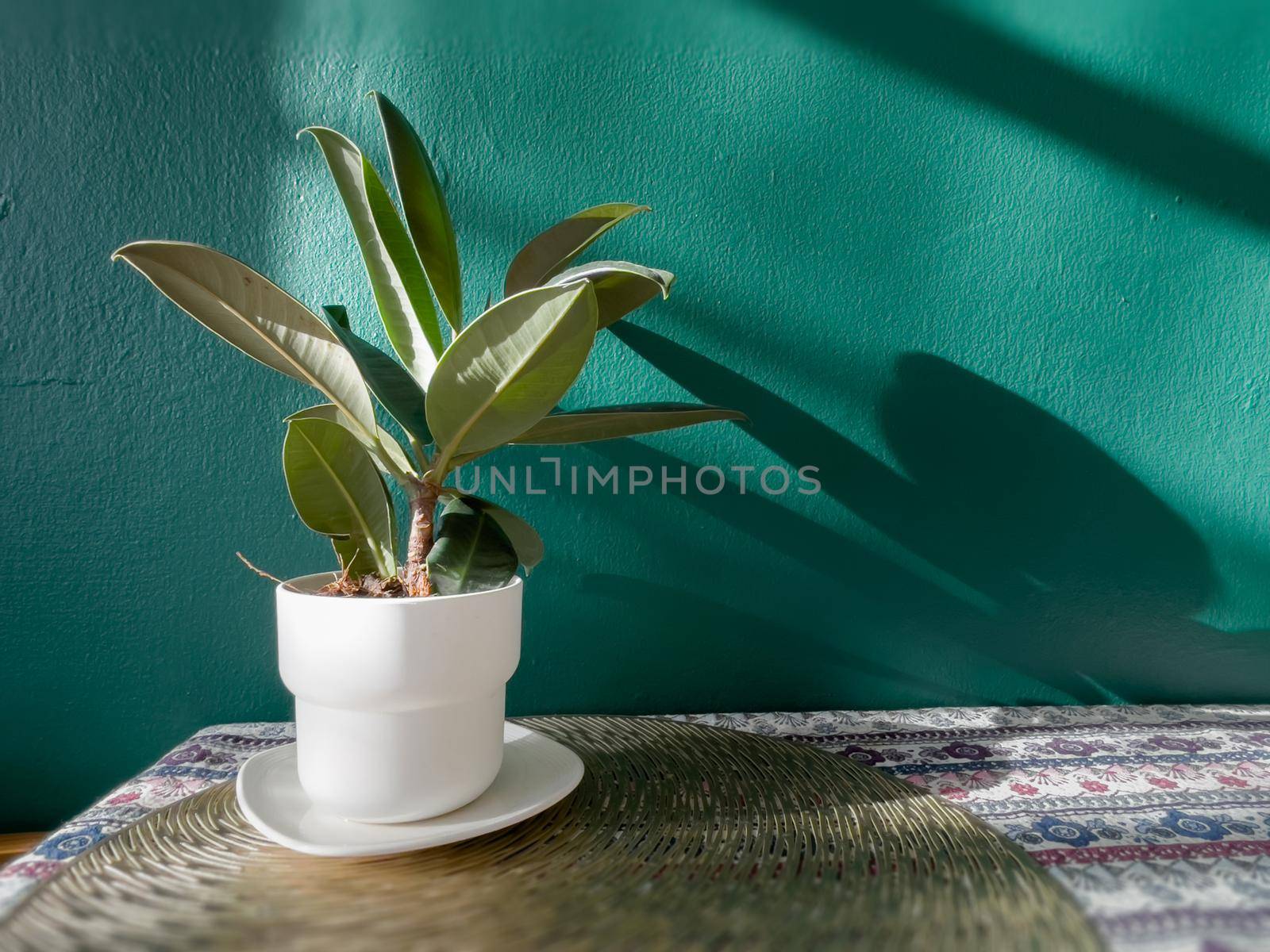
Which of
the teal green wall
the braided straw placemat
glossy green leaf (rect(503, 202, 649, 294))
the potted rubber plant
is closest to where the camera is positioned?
the braided straw placemat

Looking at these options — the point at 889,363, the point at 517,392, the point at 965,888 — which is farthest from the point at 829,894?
the point at 889,363

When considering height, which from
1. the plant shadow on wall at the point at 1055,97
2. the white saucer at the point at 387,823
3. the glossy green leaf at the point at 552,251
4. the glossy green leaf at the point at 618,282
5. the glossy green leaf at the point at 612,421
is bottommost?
the white saucer at the point at 387,823

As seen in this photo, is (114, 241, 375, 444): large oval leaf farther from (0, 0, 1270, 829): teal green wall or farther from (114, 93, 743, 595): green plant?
(0, 0, 1270, 829): teal green wall

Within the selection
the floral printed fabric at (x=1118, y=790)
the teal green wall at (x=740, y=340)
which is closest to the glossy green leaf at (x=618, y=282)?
the teal green wall at (x=740, y=340)

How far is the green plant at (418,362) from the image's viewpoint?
646mm

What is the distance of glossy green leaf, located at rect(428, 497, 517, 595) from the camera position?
0.73 meters

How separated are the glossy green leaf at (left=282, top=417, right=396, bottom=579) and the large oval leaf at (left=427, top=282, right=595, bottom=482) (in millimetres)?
102

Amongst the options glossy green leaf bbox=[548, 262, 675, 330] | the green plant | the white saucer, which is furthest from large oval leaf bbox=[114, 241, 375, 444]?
the white saucer

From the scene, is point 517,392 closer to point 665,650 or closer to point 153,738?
point 665,650

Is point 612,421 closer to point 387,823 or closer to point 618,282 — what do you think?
point 618,282

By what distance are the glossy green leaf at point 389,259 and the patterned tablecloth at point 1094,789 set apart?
533 millimetres

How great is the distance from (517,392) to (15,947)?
20.1 inches

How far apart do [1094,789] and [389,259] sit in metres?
0.94

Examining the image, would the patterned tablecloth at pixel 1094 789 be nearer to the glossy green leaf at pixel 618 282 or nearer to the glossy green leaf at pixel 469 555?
the glossy green leaf at pixel 469 555
